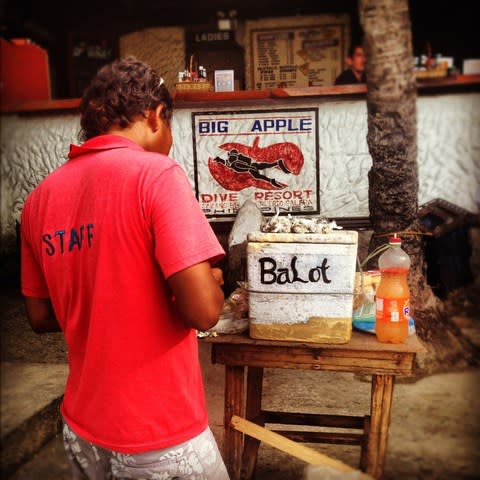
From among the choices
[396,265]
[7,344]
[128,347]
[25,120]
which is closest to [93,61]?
[25,120]

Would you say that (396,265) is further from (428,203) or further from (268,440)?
(428,203)

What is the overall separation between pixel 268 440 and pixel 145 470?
1006mm

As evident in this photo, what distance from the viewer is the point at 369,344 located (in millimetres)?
2287

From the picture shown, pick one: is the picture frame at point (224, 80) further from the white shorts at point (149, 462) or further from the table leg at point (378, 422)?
the white shorts at point (149, 462)

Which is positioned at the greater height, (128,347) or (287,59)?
(287,59)

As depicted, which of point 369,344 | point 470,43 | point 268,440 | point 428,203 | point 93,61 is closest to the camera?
point 369,344

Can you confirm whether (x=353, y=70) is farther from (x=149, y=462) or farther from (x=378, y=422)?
(x=149, y=462)

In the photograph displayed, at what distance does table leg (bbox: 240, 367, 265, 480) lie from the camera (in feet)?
9.45

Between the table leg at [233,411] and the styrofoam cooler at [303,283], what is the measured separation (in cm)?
30

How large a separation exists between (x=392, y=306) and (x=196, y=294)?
1.04 m

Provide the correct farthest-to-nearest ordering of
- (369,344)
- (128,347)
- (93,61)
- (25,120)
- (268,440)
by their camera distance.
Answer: (93,61), (25,120), (268,440), (369,344), (128,347)

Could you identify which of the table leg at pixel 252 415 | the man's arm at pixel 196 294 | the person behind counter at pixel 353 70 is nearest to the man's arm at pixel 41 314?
Result: the man's arm at pixel 196 294

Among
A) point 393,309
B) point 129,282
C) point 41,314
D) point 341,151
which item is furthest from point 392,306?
point 341,151

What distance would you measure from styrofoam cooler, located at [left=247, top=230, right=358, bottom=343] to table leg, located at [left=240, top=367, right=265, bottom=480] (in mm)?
767
